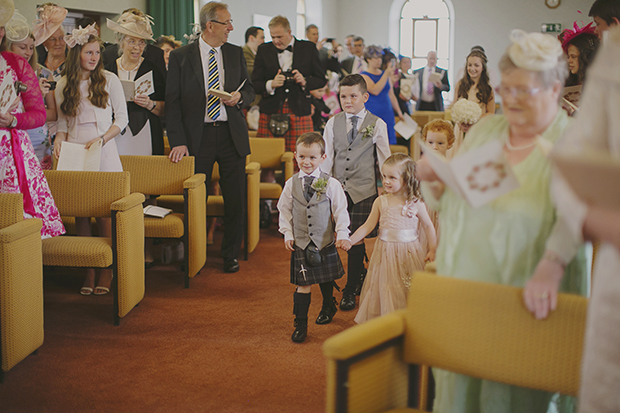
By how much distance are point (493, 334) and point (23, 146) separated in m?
2.78

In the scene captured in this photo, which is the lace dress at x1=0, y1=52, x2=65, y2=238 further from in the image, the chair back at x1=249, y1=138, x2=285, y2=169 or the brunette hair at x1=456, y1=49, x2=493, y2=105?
the brunette hair at x1=456, y1=49, x2=493, y2=105

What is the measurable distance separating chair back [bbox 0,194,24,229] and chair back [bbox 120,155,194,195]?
4.87 feet

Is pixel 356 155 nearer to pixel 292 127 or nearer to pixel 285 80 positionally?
pixel 285 80

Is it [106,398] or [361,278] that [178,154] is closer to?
[361,278]

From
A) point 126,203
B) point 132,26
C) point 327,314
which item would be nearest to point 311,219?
point 327,314

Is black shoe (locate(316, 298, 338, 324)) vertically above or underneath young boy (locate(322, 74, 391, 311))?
underneath

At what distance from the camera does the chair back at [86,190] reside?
360 cm

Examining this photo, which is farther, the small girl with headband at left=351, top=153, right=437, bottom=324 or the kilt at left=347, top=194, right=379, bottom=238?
the kilt at left=347, top=194, right=379, bottom=238

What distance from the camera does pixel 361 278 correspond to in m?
3.99

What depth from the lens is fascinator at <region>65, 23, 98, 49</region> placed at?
3.73 metres

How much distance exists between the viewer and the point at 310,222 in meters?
3.13

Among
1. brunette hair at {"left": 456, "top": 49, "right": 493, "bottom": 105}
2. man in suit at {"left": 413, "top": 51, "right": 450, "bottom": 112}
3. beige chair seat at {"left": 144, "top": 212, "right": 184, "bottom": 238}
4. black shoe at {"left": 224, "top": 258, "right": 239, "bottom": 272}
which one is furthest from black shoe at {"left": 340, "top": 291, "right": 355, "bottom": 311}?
man in suit at {"left": 413, "top": 51, "right": 450, "bottom": 112}

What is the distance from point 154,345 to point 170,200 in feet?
5.95

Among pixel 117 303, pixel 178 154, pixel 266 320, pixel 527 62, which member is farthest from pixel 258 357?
pixel 527 62
